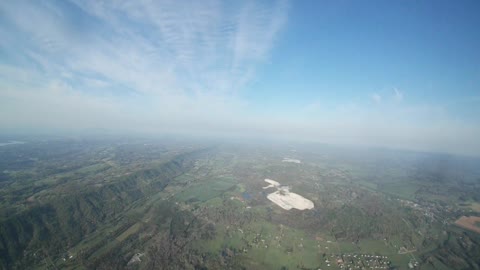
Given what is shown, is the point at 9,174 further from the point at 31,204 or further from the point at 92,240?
the point at 92,240

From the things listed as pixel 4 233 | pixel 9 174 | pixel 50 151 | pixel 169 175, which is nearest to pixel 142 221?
pixel 4 233

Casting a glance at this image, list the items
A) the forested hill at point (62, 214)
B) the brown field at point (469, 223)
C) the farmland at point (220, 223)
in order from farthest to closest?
the brown field at point (469, 223) < the forested hill at point (62, 214) < the farmland at point (220, 223)

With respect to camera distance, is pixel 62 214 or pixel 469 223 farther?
pixel 469 223

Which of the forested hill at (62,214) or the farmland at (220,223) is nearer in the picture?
the farmland at (220,223)

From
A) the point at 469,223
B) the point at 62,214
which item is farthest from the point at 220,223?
the point at 469,223

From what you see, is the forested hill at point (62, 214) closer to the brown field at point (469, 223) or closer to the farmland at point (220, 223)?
the farmland at point (220, 223)

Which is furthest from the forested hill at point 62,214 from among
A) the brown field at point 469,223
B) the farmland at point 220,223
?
the brown field at point 469,223

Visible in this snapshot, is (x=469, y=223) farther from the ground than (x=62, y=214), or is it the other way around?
(x=469, y=223)

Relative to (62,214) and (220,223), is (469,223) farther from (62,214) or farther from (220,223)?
(62,214)

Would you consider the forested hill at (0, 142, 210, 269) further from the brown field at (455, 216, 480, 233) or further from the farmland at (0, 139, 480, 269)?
the brown field at (455, 216, 480, 233)
